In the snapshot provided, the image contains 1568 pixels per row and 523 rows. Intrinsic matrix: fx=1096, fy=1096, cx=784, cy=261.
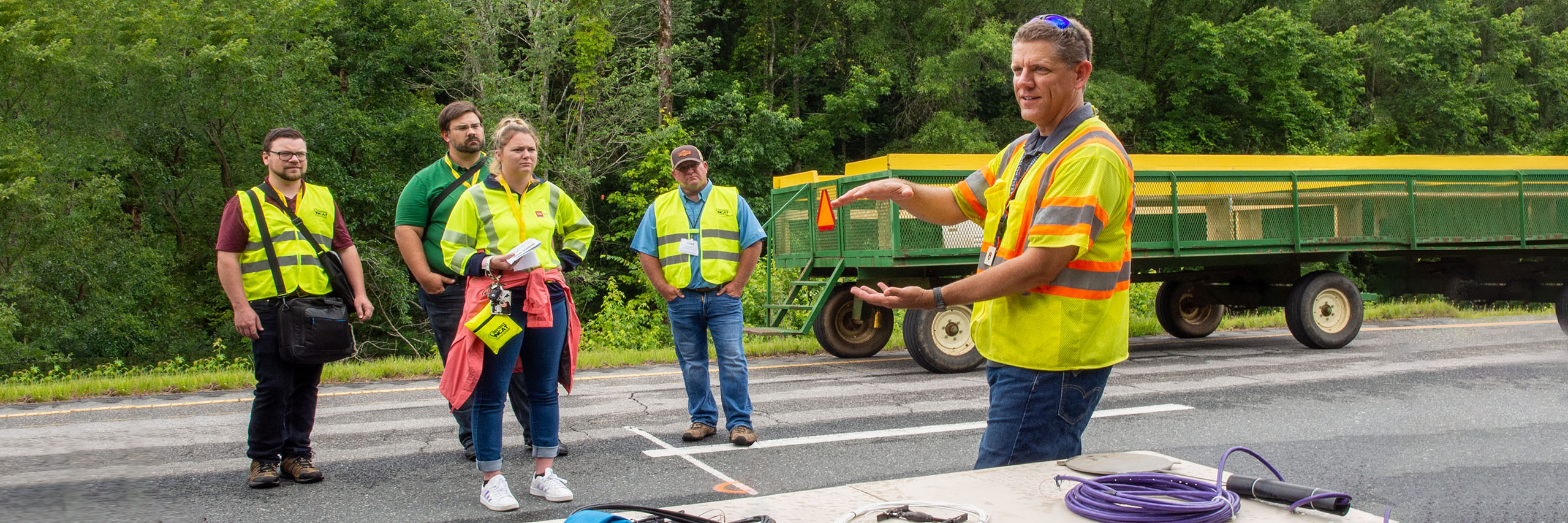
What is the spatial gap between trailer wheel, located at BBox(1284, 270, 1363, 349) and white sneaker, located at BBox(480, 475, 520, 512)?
9117mm

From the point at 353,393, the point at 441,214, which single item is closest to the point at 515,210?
the point at 441,214

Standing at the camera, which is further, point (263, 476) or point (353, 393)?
point (353, 393)

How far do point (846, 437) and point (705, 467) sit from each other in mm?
1202

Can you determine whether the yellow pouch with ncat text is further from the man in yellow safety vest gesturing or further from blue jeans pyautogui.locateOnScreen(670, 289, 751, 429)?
the man in yellow safety vest gesturing

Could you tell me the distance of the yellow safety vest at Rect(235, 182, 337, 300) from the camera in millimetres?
5348

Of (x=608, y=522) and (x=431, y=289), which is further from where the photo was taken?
(x=431, y=289)

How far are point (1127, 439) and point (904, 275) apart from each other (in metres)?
4.30

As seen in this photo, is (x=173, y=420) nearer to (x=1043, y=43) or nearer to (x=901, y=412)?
(x=901, y=412)

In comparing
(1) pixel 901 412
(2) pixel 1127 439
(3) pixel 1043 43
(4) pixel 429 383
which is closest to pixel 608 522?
(3) pixel 1043 43

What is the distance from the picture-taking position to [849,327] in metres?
11.2

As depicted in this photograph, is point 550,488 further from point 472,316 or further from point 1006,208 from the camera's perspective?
point 1006,208

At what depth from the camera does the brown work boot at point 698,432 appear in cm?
652

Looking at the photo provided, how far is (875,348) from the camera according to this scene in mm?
11234

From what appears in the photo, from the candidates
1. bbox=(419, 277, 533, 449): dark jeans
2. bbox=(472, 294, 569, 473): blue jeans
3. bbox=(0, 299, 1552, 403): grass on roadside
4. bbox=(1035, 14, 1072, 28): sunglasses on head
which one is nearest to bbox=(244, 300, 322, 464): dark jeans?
bbox=(419, 277, 533, 449): dark jeans
